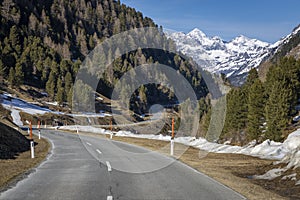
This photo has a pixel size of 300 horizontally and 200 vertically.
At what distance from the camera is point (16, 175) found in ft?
38.0

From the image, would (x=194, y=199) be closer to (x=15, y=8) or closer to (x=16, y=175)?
(x=16, y=175)

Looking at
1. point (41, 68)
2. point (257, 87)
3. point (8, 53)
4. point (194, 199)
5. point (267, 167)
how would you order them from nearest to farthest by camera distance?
point (194, 199) → point (267, 167) → point (257, 87) → point (8, 53) → point (41, 68)

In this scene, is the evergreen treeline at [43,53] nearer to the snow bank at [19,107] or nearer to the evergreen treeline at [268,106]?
the snow bank at [19,107]

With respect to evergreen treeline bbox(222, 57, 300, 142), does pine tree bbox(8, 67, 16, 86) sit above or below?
above

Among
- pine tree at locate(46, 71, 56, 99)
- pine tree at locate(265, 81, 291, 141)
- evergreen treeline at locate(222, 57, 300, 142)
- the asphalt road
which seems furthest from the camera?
pine tree at locate(46, 71, 56, 99)

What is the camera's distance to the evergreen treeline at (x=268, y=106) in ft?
127

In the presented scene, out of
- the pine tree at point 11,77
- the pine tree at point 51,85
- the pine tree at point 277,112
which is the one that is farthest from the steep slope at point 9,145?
the pine tree at point 51,85

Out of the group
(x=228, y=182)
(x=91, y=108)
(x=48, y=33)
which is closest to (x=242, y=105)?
(x=228, y=182)

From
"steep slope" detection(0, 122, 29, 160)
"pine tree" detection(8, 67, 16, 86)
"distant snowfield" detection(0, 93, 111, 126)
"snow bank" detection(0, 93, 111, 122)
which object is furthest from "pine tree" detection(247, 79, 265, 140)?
"pine tree" detection(8, 67, 16, 86)

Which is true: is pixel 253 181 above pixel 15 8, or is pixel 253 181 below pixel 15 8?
below

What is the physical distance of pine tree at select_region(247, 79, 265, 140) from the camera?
44.1 metres

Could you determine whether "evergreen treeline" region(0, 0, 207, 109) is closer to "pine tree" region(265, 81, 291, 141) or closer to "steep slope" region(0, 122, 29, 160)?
"pine tree" region(265, 81, 291, 141)

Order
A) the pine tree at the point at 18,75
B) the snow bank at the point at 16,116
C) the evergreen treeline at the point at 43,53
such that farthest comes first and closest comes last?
the evergreen treeline at the point at 43,53 < the pine tree at the point at 18,75 < the snow bank at the point at 16,116

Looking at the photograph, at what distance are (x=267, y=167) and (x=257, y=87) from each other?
108 ft
